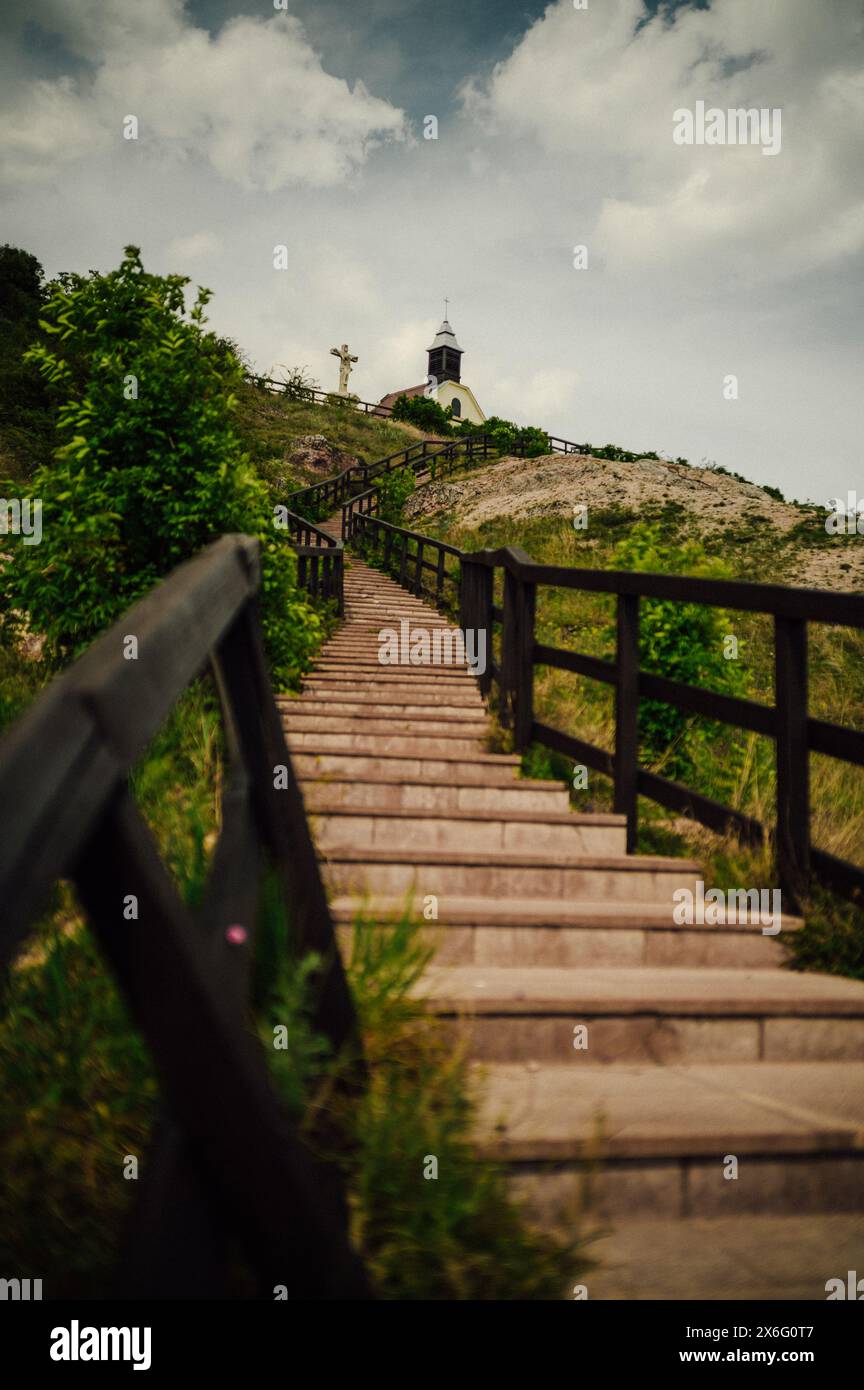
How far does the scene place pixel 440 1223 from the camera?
1506mm

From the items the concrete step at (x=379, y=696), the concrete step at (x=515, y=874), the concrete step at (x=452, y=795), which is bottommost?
the concrete step at (x=515, y=874)

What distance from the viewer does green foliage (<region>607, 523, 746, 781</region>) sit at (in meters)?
6.11

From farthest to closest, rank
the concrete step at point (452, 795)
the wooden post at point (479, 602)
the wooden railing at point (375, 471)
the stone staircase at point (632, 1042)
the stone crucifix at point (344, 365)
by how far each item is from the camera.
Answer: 1. the stone crucifix at point (344, 365)
2. the wooden railing at point (375, 471)
3. the wooden post at point (479, 602)
4. the concrete step at point (452, 795)
5. the stone staircase at point (632, 1042)

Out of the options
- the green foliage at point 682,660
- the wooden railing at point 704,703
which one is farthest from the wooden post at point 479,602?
the green foliage at point 682,660

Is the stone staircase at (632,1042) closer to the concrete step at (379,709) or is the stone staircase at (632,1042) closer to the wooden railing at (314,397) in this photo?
the concrete step at (379,709)

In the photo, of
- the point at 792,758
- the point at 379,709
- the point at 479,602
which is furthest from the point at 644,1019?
the point at 479,602

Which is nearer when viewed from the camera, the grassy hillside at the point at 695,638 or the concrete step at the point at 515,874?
the concrete step at the point at 515,874

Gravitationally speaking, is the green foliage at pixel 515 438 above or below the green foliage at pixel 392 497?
above

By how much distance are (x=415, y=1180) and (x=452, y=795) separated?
2892mm

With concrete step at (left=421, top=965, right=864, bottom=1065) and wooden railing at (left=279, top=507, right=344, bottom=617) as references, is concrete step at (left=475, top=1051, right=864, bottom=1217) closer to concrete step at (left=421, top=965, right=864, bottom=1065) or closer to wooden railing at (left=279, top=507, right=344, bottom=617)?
concrete step at (left=421, top=965, right=864, bottom=1065)

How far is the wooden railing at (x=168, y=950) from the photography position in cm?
71

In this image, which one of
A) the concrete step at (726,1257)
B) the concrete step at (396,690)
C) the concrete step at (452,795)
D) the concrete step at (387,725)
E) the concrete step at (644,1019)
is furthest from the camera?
the concrete step at (396,690)

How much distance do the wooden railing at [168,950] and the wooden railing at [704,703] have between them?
254cm

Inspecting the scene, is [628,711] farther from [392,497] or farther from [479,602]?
[392,497]
